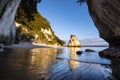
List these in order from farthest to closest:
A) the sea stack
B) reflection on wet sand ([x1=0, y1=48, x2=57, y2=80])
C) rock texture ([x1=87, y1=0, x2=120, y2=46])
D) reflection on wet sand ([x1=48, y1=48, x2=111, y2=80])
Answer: the sea stack → rock texture ([x1=87, y1=0, x2=120, y2=46]) → reflection on wet sand ([x1=48, y1=48, x2=111, y2=80]) → reflection on wet sand ([x1=0, y1=48, x2=57, y2=80])

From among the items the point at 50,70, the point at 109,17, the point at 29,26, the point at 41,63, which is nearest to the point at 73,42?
the point at 29,26

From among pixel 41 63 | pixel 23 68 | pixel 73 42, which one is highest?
pixel 73 42

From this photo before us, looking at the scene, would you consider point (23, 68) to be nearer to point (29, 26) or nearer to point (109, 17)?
point (109, 17)

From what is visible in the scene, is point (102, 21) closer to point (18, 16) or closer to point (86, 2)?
point (86, 2)

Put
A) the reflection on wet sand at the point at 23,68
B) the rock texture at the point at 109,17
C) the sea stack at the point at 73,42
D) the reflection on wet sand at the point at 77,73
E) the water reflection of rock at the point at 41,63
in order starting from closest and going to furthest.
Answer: the reflection on wet sand at the point at 23,68
the reflection on wet sand at the point at 77,73
the water reflection of rock at the point at 41,63
the rock texture at the point at 109,17
the sea stack at the point at 73,42

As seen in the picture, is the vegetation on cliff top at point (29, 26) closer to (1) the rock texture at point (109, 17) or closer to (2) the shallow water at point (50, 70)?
(1) the rock texture at point (109, 17)

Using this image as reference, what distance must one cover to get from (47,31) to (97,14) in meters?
82.4

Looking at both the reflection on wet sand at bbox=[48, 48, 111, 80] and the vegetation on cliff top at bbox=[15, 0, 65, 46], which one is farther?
the vegetation on cliff top at bbox=[15, 0, 65, 46]

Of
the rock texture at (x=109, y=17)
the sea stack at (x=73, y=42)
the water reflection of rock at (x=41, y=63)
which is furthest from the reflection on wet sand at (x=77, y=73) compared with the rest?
the sea stack at (x=73, y=42)

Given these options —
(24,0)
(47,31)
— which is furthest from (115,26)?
(47,31)

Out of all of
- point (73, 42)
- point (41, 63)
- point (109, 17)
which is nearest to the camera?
point (41, 63)

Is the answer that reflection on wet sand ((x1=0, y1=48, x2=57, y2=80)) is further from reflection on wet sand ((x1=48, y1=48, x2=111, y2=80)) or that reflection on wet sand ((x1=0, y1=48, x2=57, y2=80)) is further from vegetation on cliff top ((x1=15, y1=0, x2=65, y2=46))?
vegetation on cliff top ((x1=15, y1=0, x2=65, y2=46))

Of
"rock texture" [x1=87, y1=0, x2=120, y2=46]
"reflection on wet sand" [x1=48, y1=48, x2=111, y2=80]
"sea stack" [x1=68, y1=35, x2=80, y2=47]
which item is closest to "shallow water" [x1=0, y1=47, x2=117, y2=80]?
"reflection on wet sand" [x1=48, y1=48, x2=111, y2=80]

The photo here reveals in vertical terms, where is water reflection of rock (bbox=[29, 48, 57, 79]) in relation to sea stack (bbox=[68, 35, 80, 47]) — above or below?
below
